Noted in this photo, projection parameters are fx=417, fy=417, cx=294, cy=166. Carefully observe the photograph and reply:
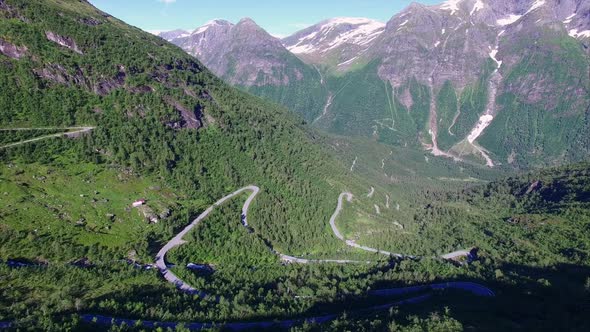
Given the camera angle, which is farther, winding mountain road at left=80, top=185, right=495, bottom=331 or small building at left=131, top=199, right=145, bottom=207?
small building at left=131, top=199, right=145, bottom=207

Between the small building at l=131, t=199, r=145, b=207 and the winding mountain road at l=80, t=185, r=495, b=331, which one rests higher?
the small building at l=131, t=199, r=145, b=207

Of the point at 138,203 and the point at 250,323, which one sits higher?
the point at 138,203

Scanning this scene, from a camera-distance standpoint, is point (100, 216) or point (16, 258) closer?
point (16, 258)

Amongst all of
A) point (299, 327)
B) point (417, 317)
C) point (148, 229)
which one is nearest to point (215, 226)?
point (148, 229)

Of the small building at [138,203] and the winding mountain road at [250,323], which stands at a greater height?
the small building at [138,203]

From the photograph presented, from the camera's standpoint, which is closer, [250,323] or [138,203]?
[250,323]

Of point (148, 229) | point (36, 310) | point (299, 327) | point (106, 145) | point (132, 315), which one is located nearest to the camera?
point (36, 310)

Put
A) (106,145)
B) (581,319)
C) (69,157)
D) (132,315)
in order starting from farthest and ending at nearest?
(106,145) < (69,157) < (581,319) < (132,315)

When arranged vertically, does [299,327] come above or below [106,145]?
below

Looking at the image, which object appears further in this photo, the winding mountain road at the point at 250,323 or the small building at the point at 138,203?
the small building at the point at 138,203

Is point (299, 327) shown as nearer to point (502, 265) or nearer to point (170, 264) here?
point (170, 264)

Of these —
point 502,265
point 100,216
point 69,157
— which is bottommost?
point 502,265
